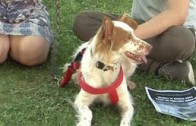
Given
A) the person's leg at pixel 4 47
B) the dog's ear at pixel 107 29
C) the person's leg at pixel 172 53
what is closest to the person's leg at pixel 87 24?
the person's leg at pixel 172 53

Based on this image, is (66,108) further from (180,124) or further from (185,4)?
(185,4)

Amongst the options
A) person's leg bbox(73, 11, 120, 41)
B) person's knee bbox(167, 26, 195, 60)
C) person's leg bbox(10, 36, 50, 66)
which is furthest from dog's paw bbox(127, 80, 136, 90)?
person's leg bbox(10, 36, 50, 66)

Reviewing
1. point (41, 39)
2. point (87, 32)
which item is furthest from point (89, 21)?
point (41, 39)

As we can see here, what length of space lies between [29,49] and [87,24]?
0.51 metres

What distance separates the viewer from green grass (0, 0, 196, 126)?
335 centimetres

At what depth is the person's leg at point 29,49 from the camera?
13.2 ft

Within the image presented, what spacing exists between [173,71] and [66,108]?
97cm

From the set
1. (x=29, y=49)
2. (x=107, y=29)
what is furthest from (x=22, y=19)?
(x=107, y=29)

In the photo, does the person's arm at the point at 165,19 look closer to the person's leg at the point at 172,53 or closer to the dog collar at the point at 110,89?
the person's leg at the point at 172,53

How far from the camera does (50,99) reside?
3.60m

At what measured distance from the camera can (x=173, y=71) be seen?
3961mm

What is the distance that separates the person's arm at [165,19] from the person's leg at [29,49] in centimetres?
92

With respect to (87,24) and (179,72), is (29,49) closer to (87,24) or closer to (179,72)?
(87,24)

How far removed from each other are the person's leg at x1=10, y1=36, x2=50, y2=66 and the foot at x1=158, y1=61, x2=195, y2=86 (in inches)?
37.2
